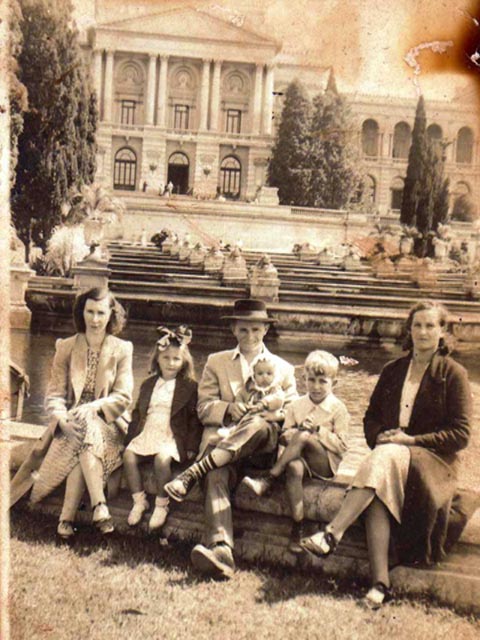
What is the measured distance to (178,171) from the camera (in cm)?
609

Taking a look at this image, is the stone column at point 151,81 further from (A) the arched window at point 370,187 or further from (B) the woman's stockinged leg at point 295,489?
(B) the woman's stockinged leg at point 295,489

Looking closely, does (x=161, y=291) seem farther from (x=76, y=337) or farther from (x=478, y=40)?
(x=478, y=40)

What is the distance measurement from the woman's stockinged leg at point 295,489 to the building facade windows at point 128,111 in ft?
11.7

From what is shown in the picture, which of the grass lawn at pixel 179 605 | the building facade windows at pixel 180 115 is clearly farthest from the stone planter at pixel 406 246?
the grass lawn at pixel 179 605

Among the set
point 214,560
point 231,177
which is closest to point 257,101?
point 231,177

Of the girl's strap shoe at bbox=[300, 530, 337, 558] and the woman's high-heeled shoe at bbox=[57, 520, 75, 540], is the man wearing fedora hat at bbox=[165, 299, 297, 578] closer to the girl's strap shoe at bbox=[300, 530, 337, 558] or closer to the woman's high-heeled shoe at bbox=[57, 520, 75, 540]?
the girl's strap shoe at bbox=[300, 530, 337, 558]

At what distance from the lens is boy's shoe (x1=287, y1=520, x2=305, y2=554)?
11.5ft

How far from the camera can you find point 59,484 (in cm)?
394

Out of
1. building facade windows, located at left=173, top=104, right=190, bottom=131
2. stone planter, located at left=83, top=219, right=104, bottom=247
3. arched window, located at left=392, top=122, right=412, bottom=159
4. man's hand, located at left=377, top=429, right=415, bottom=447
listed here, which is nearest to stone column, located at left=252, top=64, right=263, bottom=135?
building facade windows, located at left=173, top=104, right=190, bottom=131

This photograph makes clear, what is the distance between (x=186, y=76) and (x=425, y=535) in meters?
3.95

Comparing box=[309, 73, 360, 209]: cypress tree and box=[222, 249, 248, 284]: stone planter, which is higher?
box=[309, 73, 360, 209]: cypress tree

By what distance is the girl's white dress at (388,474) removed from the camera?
3.26 m

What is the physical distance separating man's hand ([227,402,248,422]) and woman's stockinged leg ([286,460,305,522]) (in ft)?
1.31

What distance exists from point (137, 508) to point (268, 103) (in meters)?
3.11
